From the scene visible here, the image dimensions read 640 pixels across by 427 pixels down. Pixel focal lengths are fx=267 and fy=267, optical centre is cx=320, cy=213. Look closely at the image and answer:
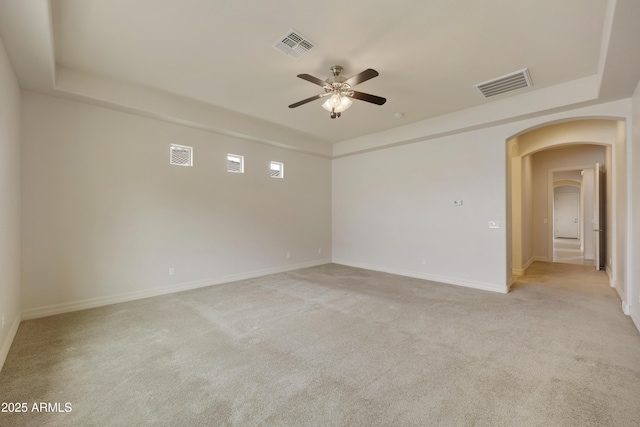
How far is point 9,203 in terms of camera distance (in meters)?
2.78

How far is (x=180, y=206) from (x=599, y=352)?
18.6ft

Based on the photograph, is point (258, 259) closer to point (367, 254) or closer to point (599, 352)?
point (367, 254)

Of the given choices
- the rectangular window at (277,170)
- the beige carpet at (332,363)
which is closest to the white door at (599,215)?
the beige carpet at (332,363)

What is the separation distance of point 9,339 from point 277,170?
467 cm

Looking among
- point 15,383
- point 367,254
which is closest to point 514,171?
point 367,254

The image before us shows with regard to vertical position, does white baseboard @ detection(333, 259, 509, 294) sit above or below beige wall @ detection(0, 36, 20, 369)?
below

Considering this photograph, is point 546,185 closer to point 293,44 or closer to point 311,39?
point 311,39

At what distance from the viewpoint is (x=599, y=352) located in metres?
2.56

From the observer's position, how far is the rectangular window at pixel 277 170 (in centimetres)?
605

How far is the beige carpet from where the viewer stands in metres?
1.79

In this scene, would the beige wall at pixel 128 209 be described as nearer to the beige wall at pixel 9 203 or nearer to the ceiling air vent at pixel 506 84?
the beige wall at pixel 9 203

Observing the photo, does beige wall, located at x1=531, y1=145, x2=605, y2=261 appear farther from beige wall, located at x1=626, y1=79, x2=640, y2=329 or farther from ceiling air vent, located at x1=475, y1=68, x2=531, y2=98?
ceiling air vent, located at x1=475, y1=68, x2=531, y2=98

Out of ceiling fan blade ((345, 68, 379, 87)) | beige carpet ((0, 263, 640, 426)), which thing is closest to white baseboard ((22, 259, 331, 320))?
beige carpet ((0, 263, 640, 426))

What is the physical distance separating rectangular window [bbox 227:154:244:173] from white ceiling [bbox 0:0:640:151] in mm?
1309
